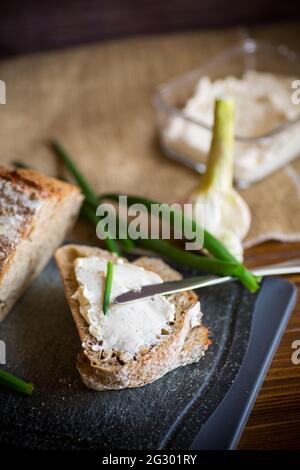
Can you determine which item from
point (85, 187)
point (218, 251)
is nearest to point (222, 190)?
point (218, 251)

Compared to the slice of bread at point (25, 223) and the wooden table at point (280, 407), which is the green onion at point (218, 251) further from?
the slice of bread at point (25, 223)

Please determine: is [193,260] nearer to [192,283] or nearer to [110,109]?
[192,283]

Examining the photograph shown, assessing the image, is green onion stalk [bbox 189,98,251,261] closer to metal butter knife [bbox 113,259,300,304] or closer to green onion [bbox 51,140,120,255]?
metal butter knife [bbox 113,259,300,304]

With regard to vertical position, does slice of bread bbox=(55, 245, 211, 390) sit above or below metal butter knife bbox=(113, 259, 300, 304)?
below

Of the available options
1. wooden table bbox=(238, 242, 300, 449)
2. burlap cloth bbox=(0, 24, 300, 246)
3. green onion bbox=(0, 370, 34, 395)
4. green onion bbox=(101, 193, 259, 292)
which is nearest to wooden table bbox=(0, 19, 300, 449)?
burlap cloth bbox=(0, 24, 300, 246)

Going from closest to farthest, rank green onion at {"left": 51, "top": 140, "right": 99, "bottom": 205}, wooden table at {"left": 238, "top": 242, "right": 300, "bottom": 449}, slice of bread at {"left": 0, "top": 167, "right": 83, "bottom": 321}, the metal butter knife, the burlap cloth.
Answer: wooden table at {"left": 238, "top": 242, "right": 300, "bottom": 449} → the metal butter knife → slice of bread at {"left": 0, "top": 167, "right": 83, "bottom": 321} → green onion at {"left": 51, "top": 140, "right": 99, "bottom": 205} → the burlap cloth

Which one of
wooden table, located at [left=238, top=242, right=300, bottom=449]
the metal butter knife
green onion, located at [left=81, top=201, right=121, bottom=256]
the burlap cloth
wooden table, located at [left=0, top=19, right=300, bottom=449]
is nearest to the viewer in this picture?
wooden table, located at [left=238, top=242, right=300, bottom=449]

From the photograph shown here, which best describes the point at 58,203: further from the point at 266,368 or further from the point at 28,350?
the point at 266,368
